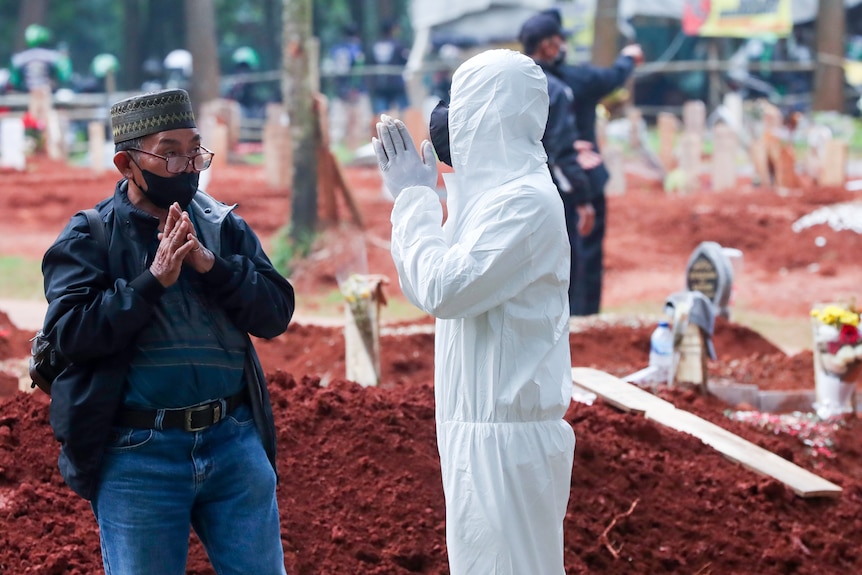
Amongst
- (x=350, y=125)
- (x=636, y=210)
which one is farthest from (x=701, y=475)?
(x=350, y=125)

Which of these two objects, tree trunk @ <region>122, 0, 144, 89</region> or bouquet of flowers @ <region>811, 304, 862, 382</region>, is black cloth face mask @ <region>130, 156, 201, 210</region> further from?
tree trunk @ <region>122, 0, 144, 89</region>

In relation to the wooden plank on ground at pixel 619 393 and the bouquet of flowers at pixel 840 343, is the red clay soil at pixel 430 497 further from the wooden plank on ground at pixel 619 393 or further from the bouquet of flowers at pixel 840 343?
the bouquet of flowers at pixel 840 343

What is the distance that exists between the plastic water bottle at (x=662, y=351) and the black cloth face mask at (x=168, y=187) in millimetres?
4479

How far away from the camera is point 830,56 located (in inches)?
976

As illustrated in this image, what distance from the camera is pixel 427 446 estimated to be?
539cm

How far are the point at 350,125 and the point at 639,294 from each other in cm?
1321

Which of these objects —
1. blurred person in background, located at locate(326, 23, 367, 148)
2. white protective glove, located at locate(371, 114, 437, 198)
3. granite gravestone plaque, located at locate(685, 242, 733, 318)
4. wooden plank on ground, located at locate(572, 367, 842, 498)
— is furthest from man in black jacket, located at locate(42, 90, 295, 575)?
blurred person in background, located at locate(326, 23, 367, 148)

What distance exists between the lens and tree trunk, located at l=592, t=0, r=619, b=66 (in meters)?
21.0

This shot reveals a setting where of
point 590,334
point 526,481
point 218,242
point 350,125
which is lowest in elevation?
point 350,125

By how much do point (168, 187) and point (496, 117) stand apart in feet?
3.03

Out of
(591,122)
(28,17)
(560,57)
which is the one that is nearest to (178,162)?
(560,57)

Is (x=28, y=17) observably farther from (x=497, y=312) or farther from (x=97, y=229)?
(x=497, y=312)

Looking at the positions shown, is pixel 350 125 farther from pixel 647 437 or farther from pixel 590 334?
pixel 647 437

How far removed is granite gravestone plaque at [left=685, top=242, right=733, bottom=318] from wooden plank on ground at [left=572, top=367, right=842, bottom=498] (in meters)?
2.32
